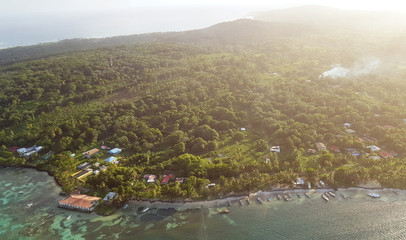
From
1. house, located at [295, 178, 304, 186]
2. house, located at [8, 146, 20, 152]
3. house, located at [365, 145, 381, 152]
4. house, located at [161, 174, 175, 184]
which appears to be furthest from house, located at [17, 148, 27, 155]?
house, located at [365, 145, 381, 152]

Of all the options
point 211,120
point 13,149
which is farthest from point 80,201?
point 211,120

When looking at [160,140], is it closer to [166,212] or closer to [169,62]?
[166,212]

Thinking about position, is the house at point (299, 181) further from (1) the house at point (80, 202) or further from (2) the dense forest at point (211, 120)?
(1) the house at point (80, 202)

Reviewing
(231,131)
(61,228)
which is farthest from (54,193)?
(231,131)

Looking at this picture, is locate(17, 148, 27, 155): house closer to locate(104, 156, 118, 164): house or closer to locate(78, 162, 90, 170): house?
locate(78, 162, 90, 170): house

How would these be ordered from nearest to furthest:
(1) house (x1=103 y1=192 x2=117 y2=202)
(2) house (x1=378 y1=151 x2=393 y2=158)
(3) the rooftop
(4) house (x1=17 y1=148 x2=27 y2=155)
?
1. (3) the rooftop
2. (1) house (x1=103 y1=192 x2=117 y2=202)
3. (2) house (x1=378 y1=151 x2=393 y2=158)
4. (4) house (x1=17 y1=148 x2=27 y2=155)

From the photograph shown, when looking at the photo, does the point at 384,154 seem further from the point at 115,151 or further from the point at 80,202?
the point at 80,202
